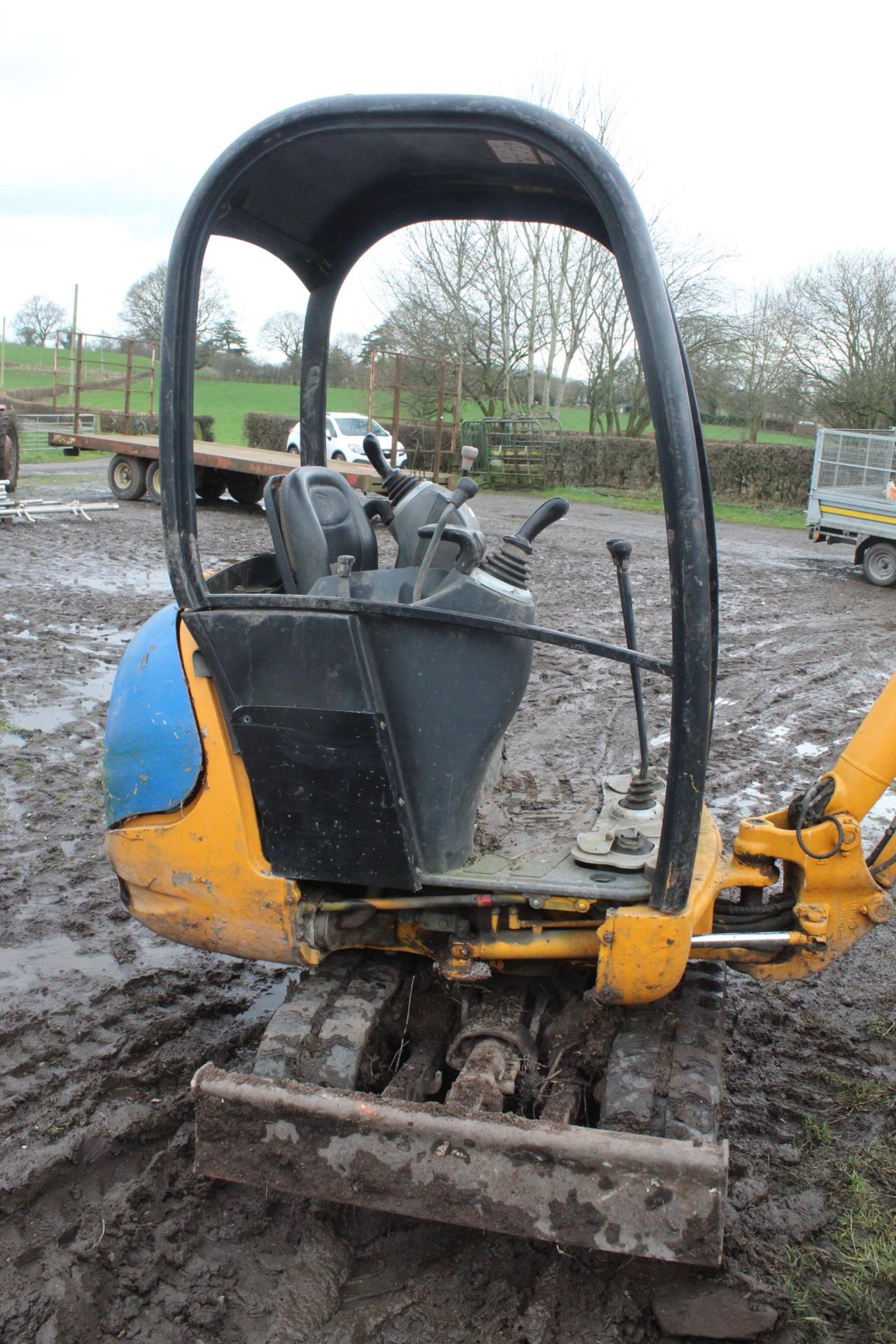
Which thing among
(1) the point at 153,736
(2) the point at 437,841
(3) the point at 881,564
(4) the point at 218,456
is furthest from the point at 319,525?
(4) the point at 218,456

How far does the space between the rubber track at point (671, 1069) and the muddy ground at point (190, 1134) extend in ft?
1.31

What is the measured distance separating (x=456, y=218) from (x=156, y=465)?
52.6ft

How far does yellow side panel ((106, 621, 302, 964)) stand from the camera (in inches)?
101

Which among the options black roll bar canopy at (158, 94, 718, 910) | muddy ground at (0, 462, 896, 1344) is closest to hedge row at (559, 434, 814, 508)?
muddy ground at (0, 462, 896, 1344)

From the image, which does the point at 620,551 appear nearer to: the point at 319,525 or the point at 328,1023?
the point at 319,525

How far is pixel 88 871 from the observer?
4.53 metres

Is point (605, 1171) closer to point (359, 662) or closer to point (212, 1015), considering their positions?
point (359, 662)

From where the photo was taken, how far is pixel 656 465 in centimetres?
2286

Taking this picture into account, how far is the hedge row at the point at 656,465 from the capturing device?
24.9 metres

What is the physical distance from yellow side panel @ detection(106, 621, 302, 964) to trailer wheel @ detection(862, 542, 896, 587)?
1212 centimetres

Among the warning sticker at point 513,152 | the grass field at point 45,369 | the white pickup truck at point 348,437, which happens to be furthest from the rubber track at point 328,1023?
the grass field at point 45,369

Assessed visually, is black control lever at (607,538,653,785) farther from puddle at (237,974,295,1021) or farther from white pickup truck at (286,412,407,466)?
white pickup truck at (286,412,407,466)

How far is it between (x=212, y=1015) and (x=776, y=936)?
6.08 feet

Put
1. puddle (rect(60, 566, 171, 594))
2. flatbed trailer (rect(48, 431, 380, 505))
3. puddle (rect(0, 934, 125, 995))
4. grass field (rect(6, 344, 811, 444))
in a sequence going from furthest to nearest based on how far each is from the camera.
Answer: grass field (rect(6, 344, 811, 444)), flatbed trailer (rect(48, 431, 380, 505)), puddle (rect(60, 566, 171, 594)), puddle (rect(0, 934, 125, 995))
